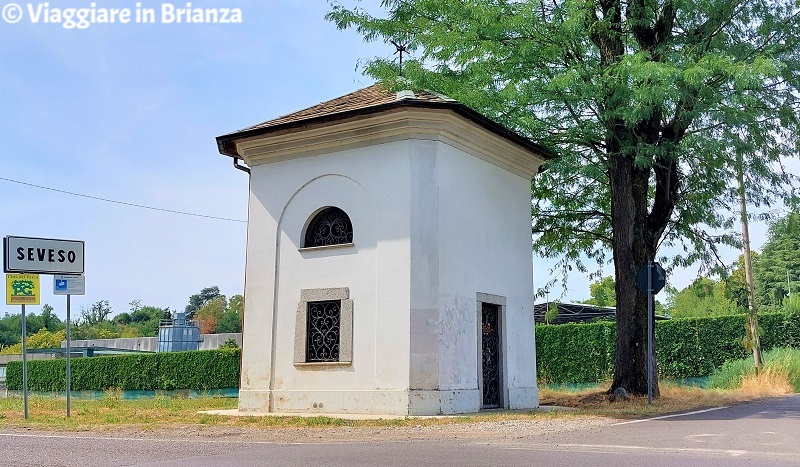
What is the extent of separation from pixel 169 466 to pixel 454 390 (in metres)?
7.53

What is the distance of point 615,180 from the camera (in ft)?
56.6

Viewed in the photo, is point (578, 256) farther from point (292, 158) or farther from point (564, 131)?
point (292, 158)

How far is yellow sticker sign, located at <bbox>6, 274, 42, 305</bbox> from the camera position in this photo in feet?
49.1

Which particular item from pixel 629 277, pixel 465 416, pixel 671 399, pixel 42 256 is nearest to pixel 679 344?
pixel 671 399

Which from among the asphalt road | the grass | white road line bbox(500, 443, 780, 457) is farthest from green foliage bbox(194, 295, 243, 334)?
white road line bbox(500, 443, 780, 457)

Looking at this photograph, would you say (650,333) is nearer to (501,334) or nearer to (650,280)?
(650,280)

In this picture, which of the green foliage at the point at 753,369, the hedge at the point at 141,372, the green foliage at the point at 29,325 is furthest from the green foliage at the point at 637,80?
the green foliage at the point at 29,325

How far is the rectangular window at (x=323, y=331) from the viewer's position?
1508 centimetres

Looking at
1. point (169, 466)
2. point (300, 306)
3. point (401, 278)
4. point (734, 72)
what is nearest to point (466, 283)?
point (401, 278)

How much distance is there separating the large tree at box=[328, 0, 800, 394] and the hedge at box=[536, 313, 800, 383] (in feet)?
25.2

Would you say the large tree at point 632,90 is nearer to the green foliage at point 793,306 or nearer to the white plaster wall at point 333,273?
the white plaster wall at point 333,273

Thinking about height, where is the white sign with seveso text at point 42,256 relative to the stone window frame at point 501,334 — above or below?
above

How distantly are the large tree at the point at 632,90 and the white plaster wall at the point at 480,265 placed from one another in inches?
54.8

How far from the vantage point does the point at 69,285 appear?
1556cm
